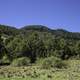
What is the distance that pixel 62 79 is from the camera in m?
19.9

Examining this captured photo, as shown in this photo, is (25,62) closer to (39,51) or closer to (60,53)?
(39,51)

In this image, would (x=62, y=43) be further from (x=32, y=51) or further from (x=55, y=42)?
(x=32, y=51)

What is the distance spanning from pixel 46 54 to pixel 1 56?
499 inches

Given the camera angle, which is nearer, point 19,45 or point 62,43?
point 19,45

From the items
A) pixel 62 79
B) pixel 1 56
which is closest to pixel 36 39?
pixel 1 56

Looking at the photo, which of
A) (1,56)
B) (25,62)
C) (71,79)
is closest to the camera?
(71,79)

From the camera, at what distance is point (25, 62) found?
3425 cm

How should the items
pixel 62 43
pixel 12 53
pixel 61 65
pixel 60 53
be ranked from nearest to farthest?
pixel 61 65 → pixel 12 53 → pixel 60 53 → pixel 62 43

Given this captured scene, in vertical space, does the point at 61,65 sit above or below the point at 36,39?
below

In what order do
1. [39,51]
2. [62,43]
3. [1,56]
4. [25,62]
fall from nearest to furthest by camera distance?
[25,62] → [1,56] → [39,51] → [62,43]

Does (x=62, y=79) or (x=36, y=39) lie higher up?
(x=36, y=39)

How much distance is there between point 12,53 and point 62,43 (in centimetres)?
1658

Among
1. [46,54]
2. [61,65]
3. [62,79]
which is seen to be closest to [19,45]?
[46,54]

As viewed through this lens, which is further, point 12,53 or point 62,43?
point 62,43
